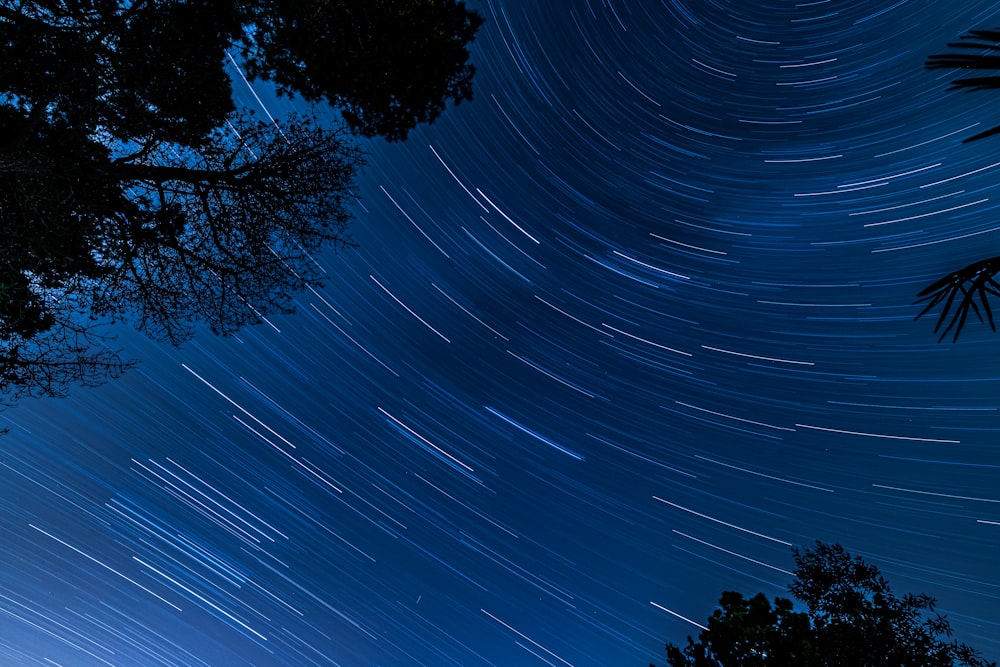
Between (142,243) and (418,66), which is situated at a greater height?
(418,66)

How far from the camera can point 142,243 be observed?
541 centimetres

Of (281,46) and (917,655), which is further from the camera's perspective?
(917,655)

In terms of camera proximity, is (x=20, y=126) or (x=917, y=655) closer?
(x=20, y=126)

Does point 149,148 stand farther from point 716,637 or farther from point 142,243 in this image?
point 716,637

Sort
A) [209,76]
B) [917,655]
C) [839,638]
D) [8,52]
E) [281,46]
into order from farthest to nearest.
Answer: [839,638]
[917,655]
[281,46]
[209,76]
[8,52]

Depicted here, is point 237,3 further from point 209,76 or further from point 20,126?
point 20,126

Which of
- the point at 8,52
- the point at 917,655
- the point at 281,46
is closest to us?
the point at 8,52

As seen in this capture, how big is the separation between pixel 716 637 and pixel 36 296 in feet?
50.6

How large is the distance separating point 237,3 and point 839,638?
15014 millimetres

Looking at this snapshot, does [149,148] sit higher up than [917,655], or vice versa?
[917,655]

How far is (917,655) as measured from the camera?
7.64 meters

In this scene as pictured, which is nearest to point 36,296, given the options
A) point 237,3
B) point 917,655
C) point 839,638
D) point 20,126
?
point 20,126

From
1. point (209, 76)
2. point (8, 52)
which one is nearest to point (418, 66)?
point (209, 76)

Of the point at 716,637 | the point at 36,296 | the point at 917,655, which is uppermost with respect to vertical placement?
the point at 917,655
